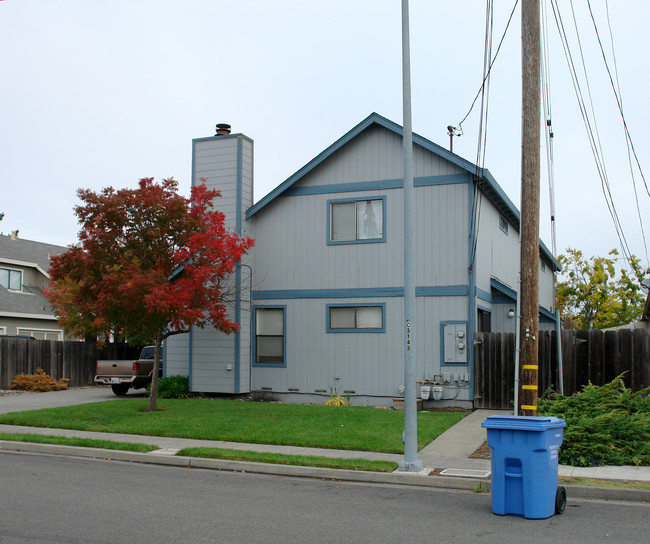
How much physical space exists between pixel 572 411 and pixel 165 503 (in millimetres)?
6855

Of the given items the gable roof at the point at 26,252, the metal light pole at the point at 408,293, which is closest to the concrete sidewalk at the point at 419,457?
the metal light pole at the point at 408,293

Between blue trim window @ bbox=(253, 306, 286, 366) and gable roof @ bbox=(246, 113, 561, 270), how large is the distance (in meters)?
2.79

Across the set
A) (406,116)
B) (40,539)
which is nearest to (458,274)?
(406,116)

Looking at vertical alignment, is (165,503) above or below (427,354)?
below

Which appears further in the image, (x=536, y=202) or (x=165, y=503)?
(x=536, y=202)

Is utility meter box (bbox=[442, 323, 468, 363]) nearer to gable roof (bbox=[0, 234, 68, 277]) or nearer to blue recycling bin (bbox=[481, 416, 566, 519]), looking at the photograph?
blue recycling bin (bbox=[481, 416, 566, 519])

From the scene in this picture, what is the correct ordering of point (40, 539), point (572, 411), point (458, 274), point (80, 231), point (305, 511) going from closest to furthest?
point (40, 539)
point (305, 511)
point (572, 411)
point (80, 231)
point (458, 274)

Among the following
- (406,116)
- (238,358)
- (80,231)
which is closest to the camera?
(406,116)

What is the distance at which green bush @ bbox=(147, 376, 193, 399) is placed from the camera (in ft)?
63.6

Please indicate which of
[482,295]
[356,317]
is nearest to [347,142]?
[356,317]

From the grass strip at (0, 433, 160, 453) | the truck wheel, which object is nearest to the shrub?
the truck wheel

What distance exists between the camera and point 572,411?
1150cm

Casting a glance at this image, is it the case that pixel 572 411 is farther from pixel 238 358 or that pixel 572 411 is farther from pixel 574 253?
pixel 574 253

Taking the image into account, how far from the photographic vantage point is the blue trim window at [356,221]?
59.7 ft
